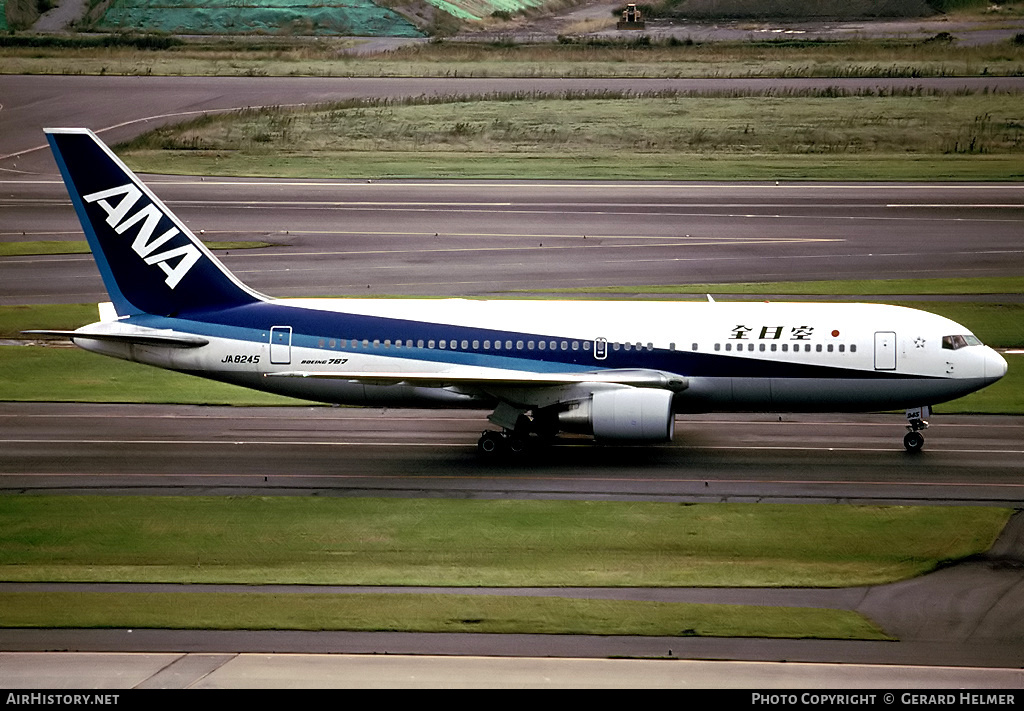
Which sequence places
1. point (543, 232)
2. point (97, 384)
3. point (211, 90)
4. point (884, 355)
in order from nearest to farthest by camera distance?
point (884, 355) < point (97, 384) < point (543, 232) < point (211, 90)

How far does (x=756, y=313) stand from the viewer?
135 ft

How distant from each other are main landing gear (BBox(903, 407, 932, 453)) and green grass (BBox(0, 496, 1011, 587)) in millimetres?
5335

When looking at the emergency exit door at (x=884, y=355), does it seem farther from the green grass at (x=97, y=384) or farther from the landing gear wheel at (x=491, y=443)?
the green grass at (x=97, y=384)

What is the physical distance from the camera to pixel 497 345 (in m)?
40.8

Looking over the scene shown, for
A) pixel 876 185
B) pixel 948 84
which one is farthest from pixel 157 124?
pixel 948 84

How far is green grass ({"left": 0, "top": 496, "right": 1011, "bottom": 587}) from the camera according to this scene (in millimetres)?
30891

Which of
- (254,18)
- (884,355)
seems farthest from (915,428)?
(254,18)

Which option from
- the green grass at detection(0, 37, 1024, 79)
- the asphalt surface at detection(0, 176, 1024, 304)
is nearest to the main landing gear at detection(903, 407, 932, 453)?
the asphalt surface at detection(0, 176, 1024, 304)

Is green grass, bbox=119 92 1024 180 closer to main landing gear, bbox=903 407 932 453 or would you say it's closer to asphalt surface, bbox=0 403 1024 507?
asphalt surface, bbox=0 403 1024 507

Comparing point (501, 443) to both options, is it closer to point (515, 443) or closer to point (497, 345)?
point (515, 443)

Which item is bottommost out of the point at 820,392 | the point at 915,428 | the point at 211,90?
the point at 915,428

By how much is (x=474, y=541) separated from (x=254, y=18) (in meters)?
111

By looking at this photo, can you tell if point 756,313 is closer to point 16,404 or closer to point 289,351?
point 289,351

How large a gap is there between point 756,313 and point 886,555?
10925 millimetres
